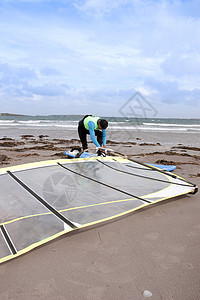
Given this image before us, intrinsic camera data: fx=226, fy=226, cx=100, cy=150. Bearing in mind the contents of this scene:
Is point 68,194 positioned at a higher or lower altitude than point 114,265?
higher

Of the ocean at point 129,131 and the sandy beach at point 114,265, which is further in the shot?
the ocean at point 129,131

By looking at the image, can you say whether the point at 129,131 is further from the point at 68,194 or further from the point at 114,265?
the point at 114,265

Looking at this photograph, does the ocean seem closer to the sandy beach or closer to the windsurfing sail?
the windsurfing sail

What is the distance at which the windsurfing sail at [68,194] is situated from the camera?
1.90 metres

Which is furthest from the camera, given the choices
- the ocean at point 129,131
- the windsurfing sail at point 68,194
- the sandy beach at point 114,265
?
the ocean at point 129,131

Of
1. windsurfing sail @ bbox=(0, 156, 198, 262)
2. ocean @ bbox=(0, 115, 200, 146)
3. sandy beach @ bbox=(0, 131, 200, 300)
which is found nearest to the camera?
sandy beach @ bbox=(0, 131, 200, 300)

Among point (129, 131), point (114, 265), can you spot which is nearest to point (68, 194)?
point (114, 265)

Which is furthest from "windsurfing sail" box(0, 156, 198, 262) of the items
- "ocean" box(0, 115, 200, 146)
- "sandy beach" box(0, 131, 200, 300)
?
"ocean" box(0, 115, 200, 146)

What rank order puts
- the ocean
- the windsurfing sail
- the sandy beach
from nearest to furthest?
1. the sandy beach
2. the windsurfing sail
3. the ocean

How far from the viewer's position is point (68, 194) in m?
2.58

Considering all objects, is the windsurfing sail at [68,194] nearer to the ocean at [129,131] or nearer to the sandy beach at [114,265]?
the sandy beach at [114,265]

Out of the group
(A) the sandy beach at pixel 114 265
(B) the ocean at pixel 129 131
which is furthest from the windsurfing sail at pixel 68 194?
(B) the ocean at pixel 129 131

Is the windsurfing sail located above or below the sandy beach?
above

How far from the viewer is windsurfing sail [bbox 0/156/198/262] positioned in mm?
1903
